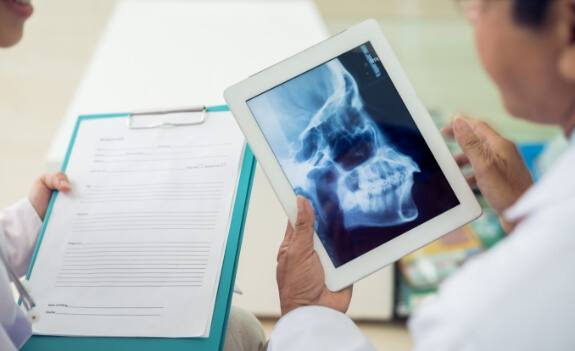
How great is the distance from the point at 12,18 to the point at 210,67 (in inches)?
31.0

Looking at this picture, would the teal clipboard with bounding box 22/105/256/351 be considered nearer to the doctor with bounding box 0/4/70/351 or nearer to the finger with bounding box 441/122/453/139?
the doctor with bounding box 0/4/70/351

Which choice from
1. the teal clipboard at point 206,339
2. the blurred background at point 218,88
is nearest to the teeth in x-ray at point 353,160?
the teal clipboard at point 206,339

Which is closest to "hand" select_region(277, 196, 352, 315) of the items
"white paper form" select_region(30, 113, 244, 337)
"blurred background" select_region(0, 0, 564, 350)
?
"white paper form" select_region(30, 113, 244, 337)

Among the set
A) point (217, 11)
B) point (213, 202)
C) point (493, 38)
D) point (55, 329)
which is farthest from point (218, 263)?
point (217, 11)

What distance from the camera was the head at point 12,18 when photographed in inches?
36.1

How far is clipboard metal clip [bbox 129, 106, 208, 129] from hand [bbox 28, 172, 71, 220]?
14 cm

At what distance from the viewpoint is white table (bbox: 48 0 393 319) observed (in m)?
1.58

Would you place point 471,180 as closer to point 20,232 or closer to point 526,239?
point 526,239

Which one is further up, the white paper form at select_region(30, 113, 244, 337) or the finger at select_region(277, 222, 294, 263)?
the white paper form at select_region(30, 113, 244, 337)

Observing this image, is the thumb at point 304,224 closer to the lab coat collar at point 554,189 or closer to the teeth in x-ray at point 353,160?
the teeth in x-ray at point 353,160

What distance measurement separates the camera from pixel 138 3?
204 cm

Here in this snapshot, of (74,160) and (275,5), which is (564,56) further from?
(275,5)

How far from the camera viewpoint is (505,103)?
78 cm

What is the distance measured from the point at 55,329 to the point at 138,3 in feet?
4.45
